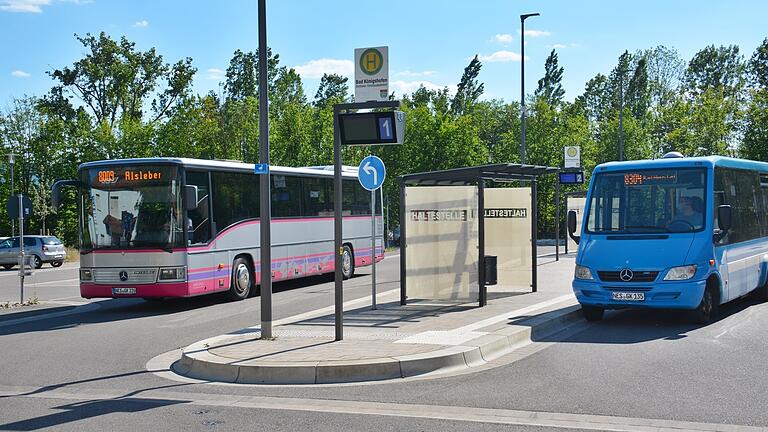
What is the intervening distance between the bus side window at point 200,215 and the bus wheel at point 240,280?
1.38 m

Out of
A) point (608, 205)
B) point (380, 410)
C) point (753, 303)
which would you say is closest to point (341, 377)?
point (380, 410)

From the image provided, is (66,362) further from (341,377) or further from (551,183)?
(551,183)


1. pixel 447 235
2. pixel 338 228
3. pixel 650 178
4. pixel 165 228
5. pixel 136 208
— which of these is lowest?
pixel 447 235

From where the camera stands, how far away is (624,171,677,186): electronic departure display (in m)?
14.0

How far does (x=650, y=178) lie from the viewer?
1406cm

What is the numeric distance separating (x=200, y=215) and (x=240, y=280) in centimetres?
215

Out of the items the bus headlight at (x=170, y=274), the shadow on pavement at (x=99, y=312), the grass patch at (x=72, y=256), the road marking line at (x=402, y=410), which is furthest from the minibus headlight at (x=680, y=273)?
the grass patch at (x=72, y=256)

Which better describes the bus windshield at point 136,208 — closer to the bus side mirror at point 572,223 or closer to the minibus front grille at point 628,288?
the bus side mirror at point 572,223

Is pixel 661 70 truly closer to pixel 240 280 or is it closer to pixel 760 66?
pixel 760 66

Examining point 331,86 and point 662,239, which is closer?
point 662,239

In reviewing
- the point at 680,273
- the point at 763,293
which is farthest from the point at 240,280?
the point at 763,293

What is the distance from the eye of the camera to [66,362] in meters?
11.7

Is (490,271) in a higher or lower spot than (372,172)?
lower

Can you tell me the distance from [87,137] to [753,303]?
5470 cm
